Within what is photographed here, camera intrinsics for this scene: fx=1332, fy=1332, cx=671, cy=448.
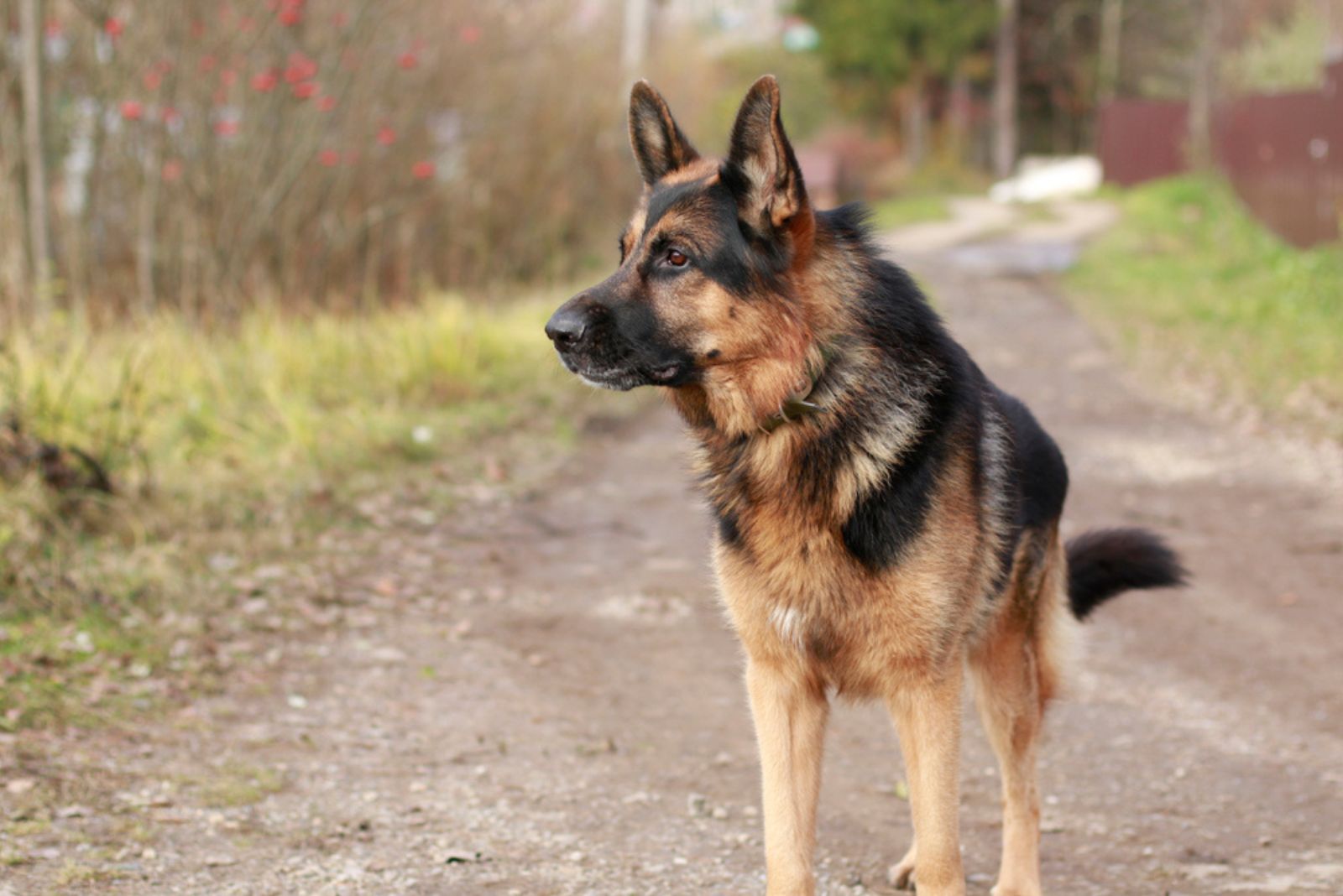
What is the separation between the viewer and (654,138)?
3.96 metres

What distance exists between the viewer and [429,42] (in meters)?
13.8

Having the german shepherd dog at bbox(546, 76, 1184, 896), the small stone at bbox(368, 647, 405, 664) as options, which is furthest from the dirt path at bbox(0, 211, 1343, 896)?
the german shepherd dog at bbox(546, 76, 1184, 896)

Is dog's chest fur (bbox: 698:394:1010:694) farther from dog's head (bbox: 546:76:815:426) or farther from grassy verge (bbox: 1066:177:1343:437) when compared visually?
grassy verge (bbox: 1066:177:1343:437)

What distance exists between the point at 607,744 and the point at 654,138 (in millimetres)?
2435

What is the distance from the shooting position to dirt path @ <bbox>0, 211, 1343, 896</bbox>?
419cm

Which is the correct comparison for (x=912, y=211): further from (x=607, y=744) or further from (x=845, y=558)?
(x=845, y=558)

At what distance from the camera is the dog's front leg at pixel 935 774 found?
11.5 ft

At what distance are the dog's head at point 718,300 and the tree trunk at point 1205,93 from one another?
96.8ft

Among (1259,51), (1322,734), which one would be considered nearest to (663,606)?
(1322,734)

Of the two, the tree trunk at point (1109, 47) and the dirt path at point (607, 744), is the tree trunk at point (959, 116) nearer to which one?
the tree trunk at point (1109, 47)

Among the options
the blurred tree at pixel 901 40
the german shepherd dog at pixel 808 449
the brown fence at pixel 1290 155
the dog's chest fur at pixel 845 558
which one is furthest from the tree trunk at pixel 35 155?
the blurred tree at pixel 901 40

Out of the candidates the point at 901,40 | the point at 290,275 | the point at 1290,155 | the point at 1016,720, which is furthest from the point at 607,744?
the point at 901,40

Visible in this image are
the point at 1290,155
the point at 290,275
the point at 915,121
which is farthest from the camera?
the point at 915,121

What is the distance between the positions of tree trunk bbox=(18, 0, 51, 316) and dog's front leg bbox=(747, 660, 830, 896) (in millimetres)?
7397
